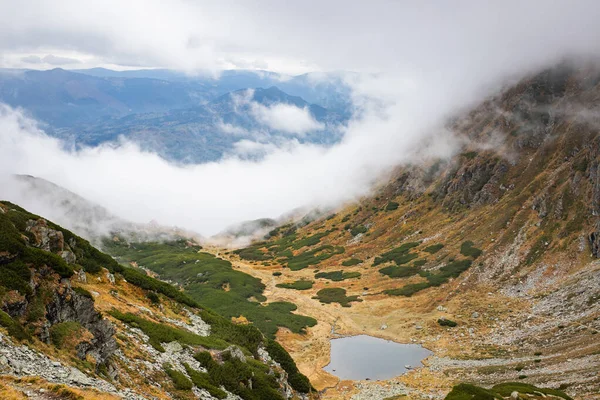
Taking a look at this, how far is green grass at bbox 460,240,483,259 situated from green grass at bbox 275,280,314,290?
48485mm

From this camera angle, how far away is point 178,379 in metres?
31.2

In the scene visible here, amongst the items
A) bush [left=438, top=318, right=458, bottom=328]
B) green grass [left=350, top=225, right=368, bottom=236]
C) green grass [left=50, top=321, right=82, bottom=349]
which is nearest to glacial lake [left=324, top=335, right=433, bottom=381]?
bush [left=438, top=318, right=458, bottom=328]

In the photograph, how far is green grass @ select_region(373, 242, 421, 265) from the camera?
13100 cm

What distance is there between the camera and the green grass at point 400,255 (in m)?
131

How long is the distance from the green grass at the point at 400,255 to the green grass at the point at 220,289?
41.2 metres

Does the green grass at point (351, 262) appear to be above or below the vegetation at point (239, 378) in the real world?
below

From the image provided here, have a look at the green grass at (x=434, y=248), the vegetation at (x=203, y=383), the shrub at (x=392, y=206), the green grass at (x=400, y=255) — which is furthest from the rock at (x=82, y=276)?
the shrub at (x=392, y=206)

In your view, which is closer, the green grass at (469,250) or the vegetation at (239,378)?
the vegetation at (239,378)

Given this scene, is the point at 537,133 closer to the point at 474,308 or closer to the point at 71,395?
the point at 474,308

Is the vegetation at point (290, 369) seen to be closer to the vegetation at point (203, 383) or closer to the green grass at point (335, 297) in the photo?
the vegetation at point (203, 383)

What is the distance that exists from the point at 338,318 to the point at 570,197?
69.0 m

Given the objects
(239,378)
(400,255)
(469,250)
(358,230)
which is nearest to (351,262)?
(400,255)

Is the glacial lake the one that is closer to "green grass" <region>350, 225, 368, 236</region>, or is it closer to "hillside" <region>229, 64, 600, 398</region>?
"hillside" <region>229, 64, 600, 398</region>

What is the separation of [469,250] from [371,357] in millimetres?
53802
